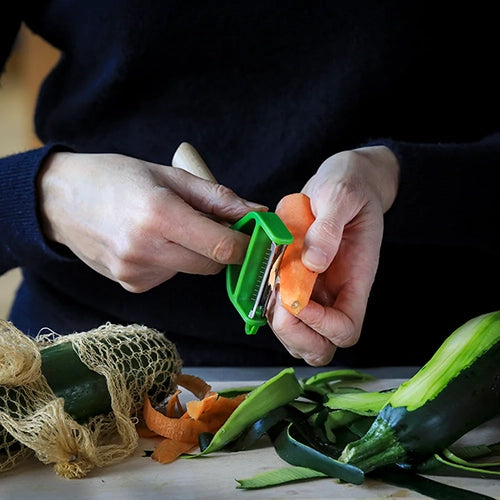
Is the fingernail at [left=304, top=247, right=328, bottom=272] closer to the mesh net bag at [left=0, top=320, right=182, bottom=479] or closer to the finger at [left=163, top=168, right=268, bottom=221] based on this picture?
the finger at [left=163, top=168, right=268, bottom=221]

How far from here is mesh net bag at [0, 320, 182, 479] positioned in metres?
1.09

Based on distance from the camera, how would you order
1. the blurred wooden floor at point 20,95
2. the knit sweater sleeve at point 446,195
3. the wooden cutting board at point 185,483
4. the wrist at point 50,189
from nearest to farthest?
the wooden cutting board at point 185,483, the wrist at point 50,189, the knit sweater sleeve at point 446,195, the blurred wooden floor at point 20,95

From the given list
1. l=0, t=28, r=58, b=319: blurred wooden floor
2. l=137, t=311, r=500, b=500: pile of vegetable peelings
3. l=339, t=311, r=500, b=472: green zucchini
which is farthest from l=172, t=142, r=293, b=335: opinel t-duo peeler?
l=0, t=28, r=58, b=319: blurred wooden floor

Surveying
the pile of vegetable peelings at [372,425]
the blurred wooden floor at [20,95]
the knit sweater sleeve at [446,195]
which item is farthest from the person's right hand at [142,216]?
the blurred wooden floor at [20,95]

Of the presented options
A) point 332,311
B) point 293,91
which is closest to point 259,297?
point 332,311

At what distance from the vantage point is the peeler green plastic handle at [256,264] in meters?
1.12

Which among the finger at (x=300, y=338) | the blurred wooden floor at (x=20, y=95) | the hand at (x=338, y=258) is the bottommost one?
the finger at (x=300, y=338)

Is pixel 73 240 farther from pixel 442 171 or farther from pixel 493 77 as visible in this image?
pixel 493 77

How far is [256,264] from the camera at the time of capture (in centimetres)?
118

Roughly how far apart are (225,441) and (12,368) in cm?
31

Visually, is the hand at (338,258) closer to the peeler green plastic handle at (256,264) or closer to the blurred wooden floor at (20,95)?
the peeler green plastic handle at (256,264)

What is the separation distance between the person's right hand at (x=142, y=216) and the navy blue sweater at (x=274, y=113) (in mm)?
283

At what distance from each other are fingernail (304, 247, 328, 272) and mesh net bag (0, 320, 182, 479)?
1.11 feet

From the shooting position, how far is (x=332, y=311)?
1.25 metres
